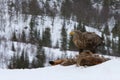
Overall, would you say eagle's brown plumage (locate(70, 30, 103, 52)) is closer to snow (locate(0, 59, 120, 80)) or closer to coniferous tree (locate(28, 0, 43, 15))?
snow (locate(0, 59, 120, 80))

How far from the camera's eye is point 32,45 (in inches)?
4456

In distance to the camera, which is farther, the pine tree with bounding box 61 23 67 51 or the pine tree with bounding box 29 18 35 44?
the pine tree with bounding box 29 18 35 44

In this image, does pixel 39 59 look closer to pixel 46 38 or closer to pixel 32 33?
pixel 46 38

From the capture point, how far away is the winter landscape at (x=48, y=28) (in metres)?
103

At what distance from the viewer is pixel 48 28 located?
12531 centimetres

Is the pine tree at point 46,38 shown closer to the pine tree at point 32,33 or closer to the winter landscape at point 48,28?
the winter landscape at point 48,28

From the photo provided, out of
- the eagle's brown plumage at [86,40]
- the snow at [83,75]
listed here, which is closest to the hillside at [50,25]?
the eagle's brown plumage at [86,40]

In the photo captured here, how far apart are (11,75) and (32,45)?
346ft

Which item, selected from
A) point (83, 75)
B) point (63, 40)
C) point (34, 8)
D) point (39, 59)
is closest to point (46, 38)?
point (63, 40)

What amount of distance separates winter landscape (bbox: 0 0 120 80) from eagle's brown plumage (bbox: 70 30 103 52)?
71050mm

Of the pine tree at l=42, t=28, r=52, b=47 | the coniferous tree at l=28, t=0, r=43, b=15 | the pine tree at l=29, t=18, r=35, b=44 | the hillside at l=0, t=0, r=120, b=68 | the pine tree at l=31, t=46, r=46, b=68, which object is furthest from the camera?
the coniferous tree at l=28, t=0, r=43, b=15

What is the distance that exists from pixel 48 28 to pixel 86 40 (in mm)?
115923

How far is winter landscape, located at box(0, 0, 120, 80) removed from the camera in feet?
339

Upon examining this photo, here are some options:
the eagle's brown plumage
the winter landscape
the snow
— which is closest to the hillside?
the winter landscape
